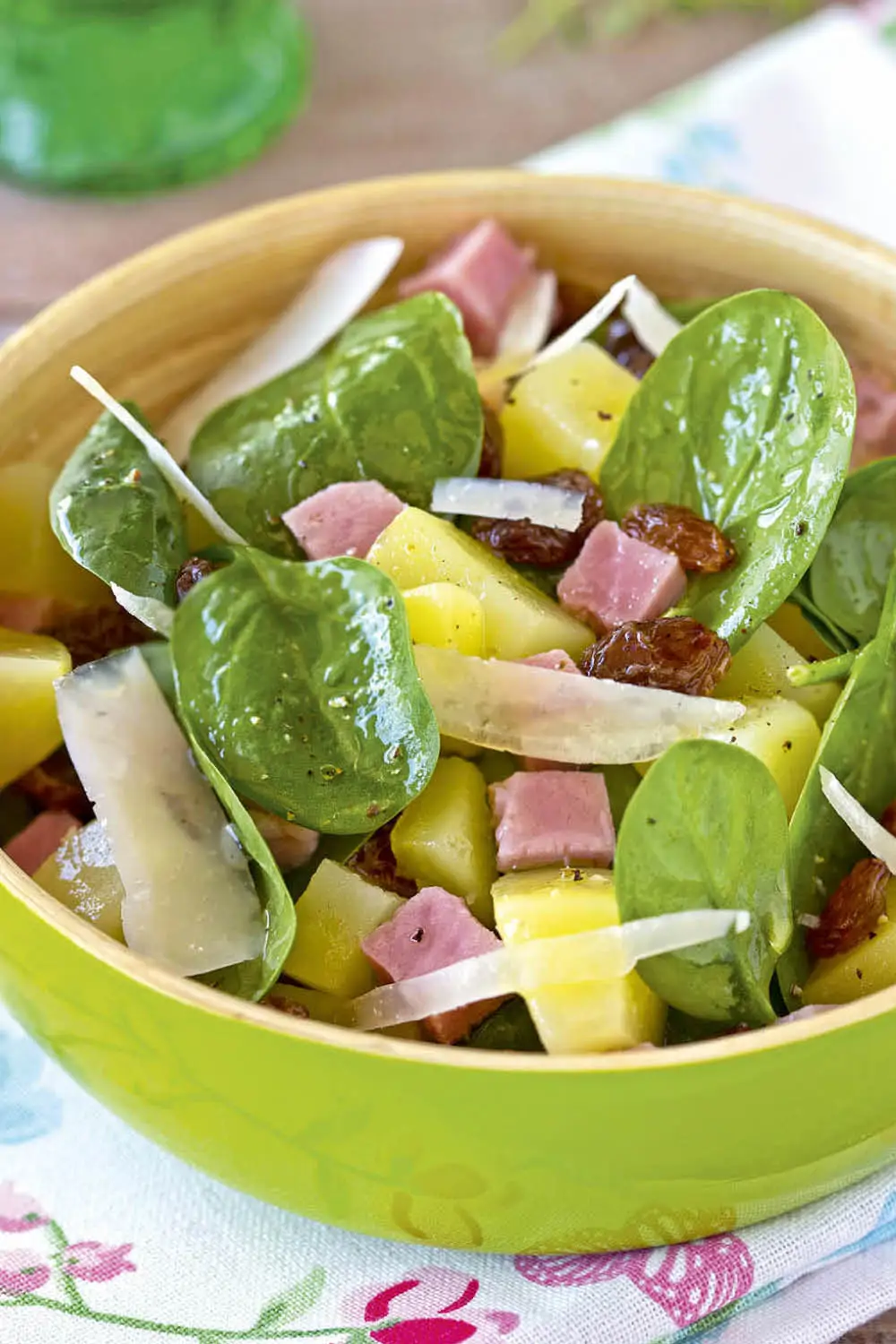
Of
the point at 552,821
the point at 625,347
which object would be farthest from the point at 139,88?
the point at 552,821

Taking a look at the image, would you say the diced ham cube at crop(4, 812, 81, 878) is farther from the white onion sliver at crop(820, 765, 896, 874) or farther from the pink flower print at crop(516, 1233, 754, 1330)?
the white onion sliver at crop(820, 765, 896, 874)

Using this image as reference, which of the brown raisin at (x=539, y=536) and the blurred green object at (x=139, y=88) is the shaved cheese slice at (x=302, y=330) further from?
the blurred green object at (x=139, y=88)

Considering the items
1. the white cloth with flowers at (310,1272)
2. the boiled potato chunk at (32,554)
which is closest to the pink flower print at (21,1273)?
the white cloth with flowers at (310,1272)

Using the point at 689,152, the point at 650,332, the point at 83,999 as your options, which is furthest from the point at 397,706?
the point at 689,152

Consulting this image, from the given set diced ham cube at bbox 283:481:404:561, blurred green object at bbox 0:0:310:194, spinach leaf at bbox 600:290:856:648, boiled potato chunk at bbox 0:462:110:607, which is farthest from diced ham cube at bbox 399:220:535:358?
blurred green object at bbox 0:0:310:194

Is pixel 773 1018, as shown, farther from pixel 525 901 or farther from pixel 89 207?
pixel 89 207

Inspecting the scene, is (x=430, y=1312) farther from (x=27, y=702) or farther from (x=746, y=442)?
(x=746, y=442)
